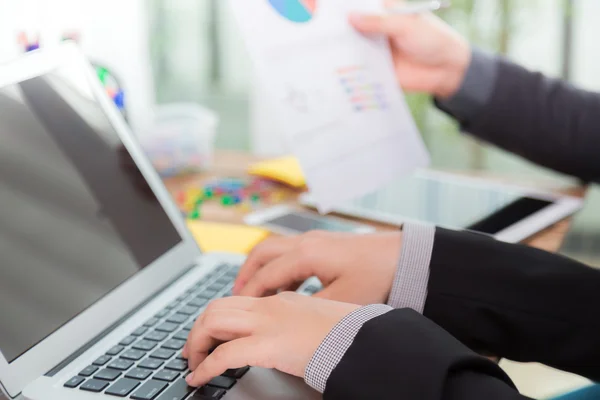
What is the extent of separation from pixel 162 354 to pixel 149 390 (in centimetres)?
6

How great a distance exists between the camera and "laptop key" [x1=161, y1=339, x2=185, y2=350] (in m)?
0.60

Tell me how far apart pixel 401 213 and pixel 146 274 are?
40cm

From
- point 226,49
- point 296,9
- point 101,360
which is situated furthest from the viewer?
point 226,49

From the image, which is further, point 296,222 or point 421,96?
point 421,96

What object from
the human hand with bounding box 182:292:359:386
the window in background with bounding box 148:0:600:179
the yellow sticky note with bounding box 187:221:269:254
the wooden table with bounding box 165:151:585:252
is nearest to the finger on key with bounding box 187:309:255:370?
the human hand with bounding box 182:292:359:386

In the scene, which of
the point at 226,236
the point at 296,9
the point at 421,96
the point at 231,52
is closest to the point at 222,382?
the point at 226,236

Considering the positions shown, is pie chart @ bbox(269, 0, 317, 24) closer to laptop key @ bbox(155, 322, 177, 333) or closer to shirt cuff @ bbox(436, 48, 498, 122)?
shirt cuff @ bbox(436, 48, 498, 122)

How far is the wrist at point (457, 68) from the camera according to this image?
1075 mm

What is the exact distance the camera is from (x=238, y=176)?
3.87ft

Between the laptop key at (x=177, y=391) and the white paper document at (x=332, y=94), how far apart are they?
0.38 meters

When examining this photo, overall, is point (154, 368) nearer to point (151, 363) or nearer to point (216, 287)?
point (151, 363)

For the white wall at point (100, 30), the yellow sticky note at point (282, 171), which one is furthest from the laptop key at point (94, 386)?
the white wall at point (100, 30)

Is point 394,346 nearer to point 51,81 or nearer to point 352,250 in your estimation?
point 352,250

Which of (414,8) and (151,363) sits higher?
(414,8)
